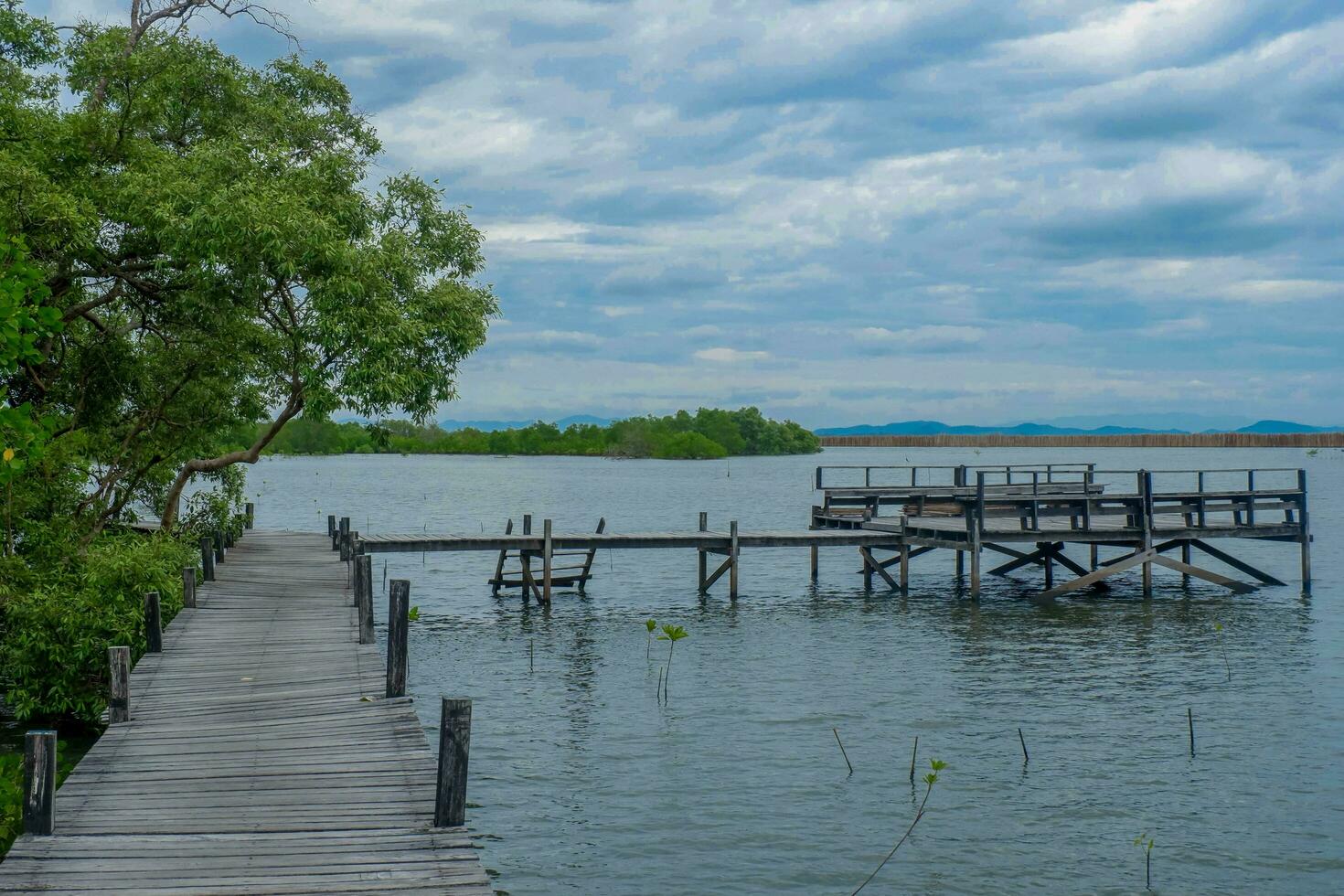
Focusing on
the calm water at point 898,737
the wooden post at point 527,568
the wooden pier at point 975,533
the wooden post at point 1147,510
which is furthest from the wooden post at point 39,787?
the wooden post at point 1147,510

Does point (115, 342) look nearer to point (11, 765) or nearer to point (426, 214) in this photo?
point (426, 214)

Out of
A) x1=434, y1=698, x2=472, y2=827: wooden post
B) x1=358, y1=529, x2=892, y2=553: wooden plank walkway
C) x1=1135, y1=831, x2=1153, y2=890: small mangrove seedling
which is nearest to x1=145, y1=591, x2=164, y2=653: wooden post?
x1=434, y1=698, x2=472, y2=827: wooden post

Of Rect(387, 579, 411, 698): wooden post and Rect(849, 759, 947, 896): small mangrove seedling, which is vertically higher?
Rect(387, 579, 411, 698): wooden post

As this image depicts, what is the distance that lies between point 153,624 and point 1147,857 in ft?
43.1

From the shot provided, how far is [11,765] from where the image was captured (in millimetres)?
14773

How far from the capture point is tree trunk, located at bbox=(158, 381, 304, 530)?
934 inches

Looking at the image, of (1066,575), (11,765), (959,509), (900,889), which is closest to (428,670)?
(11,765)

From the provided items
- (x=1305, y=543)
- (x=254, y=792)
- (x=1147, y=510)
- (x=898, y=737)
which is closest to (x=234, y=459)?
(x=898, y=737)

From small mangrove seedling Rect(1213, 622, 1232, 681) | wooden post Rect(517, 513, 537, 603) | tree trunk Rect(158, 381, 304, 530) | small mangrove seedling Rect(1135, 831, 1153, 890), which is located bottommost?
small mangrove seedling Rect(1135, 831, 1153, 890)

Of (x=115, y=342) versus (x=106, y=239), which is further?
(x=115, y=342)

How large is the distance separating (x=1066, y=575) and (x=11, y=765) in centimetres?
3569

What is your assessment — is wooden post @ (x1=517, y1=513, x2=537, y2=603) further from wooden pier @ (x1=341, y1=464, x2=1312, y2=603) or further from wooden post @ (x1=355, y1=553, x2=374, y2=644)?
wooden post @ (x1=355, y1=553, x2=374, y2=644)

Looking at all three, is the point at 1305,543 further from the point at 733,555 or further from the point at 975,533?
the point at 733,555

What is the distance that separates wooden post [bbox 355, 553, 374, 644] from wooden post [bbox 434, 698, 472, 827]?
7.82 meters
